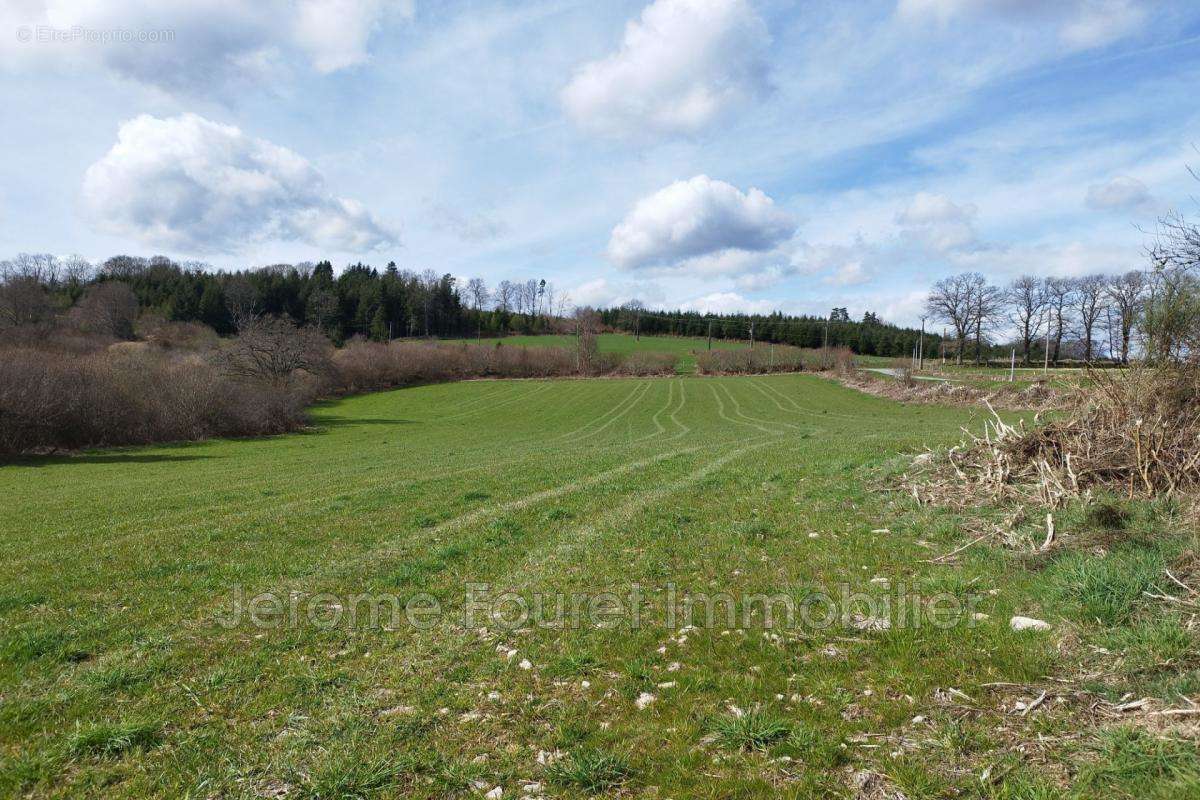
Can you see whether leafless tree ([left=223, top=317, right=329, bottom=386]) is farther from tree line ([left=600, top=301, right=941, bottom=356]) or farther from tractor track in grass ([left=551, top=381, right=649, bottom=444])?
tree line ([left=600, top=301, right=941, bottom=356])

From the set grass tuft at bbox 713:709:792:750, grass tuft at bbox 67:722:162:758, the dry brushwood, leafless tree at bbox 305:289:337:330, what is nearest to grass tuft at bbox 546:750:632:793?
grass tuft at bbox 713:709:792:750

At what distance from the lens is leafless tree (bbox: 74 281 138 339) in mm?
92500

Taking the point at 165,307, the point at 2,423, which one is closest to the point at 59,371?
the point at 2,423

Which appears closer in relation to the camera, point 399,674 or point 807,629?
point 399,674

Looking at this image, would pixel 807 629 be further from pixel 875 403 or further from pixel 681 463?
pixel 875 403

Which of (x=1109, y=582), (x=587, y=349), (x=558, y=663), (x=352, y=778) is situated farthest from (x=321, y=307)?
(x=1109, y=582)

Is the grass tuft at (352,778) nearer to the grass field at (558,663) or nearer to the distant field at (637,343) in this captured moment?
the grass field at (558,663)

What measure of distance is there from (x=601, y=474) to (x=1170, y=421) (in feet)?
36.8

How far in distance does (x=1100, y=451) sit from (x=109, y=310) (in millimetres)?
122457

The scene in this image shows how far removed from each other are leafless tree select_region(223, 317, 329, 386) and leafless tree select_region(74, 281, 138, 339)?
Result: 150ft

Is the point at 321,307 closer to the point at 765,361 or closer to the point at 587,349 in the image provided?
the point at 587,349

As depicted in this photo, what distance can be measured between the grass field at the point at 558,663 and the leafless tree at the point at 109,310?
106453 mm

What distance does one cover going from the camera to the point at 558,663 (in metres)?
5.27

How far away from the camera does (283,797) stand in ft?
12.1
